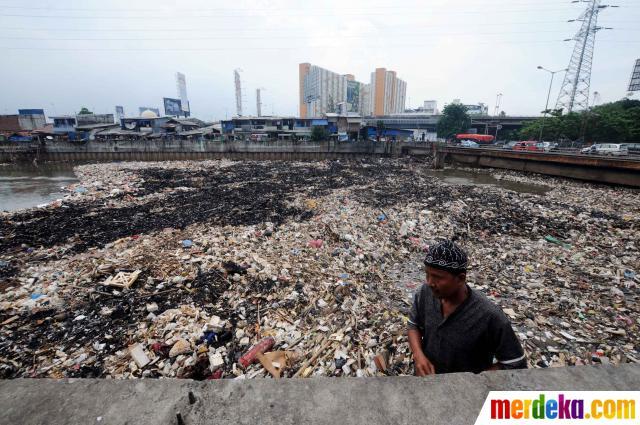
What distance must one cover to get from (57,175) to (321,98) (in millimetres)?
82389

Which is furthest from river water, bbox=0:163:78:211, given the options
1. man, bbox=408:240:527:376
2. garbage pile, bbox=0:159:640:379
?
man, bbox=408:240:527:376

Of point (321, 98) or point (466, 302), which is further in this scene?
point (321, 98)

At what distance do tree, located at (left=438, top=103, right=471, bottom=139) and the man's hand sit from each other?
56.0 metres

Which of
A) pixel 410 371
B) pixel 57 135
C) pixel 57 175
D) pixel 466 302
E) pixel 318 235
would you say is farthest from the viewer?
pixel 57 135

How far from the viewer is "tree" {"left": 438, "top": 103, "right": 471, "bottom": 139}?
50.1 meters

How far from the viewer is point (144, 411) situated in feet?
4.51

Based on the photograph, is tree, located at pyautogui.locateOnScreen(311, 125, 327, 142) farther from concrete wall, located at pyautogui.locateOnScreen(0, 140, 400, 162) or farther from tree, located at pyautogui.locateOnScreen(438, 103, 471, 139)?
tree, located at pyautogui.locateOnScreen(438, 103, 471, 139)

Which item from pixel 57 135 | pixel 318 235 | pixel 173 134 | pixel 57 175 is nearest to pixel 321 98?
pixel 173 134

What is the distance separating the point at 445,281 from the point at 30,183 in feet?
94.3

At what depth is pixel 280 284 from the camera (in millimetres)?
5008

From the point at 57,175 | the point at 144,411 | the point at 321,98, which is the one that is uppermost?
the point at 321,98

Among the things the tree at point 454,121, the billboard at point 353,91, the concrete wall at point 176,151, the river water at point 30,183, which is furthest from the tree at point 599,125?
the billboard at point 353,91

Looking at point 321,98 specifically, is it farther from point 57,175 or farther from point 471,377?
point 471,377

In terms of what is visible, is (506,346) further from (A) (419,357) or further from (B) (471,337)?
(A) (419,357)
